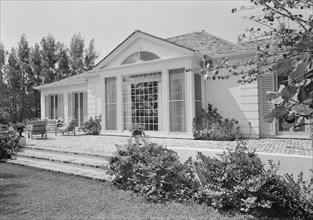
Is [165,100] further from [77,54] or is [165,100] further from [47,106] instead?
[77,54]

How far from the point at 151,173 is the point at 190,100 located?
6745 millimetres

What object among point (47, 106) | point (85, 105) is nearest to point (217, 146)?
point (85, 105)

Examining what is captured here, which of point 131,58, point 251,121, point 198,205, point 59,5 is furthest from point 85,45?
point 198,205

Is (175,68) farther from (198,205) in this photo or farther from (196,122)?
(198,205)

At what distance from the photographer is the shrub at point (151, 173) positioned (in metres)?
5.16

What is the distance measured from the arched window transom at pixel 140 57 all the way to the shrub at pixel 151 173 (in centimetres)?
763

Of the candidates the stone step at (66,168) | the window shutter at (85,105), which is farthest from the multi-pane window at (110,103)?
the stone step at (66,168)

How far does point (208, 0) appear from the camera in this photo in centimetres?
465

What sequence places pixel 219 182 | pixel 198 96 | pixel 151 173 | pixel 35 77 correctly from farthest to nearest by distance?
pixel 35 77 < pixel 198 96 < pixel 151 173 < pixel 219 182

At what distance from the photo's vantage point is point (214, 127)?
11148 millimetres

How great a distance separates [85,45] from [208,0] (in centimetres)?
3326

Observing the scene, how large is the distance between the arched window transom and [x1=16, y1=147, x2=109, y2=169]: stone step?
6830mm

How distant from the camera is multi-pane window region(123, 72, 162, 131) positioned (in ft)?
41.8

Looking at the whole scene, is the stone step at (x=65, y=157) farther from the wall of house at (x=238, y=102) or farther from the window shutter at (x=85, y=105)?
the window shutter at (x=85, y=105)
